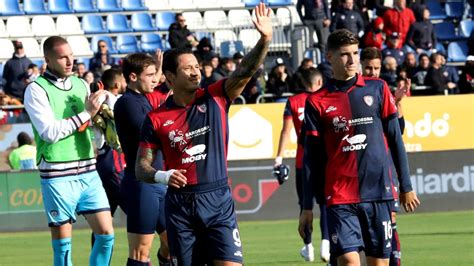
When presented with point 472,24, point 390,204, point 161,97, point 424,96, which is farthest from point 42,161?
point 472,24

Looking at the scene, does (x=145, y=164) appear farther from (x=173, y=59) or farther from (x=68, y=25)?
(x=68, y=25)

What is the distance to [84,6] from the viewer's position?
32.2 meters

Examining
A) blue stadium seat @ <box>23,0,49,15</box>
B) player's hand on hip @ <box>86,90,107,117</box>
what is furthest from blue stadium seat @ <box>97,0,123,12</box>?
player's hand on hip @ <box>86,90,107,117</box>

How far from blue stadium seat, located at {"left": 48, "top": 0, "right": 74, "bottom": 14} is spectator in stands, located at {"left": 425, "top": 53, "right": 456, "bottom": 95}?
1062 centimetres

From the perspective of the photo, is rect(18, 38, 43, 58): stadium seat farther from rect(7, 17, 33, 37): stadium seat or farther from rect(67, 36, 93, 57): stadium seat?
rect(67, 36, 93, 57): stadium seat

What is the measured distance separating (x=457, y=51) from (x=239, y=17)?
592 centimetres

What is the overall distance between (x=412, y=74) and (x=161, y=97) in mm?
16238

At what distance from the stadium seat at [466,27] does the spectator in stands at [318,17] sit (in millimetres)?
4595

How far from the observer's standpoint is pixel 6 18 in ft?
103

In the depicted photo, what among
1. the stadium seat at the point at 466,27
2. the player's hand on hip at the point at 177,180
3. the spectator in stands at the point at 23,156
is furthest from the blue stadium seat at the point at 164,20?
the player's hand on hip at the point at 177,180

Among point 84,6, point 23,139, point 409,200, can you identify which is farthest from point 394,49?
point 409,200

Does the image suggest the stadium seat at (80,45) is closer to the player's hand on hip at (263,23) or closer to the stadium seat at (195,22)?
the stadium seat at (195,22)

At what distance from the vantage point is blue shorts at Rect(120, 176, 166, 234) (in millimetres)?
10961

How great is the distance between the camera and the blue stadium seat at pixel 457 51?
31.0m
